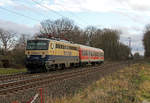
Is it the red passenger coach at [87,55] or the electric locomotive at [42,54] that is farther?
the red passenger coach at [87,55]

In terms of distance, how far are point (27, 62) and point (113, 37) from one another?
5999cm

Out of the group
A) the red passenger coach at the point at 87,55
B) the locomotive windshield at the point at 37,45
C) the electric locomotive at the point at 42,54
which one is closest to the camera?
the electric locomotive at the point at 42,54

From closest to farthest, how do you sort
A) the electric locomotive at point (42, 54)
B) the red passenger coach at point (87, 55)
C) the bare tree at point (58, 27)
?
the electric locomotive at point (42, 54) → the red passenger coach at point (87, 55) → the bare tree at point (58, 27)

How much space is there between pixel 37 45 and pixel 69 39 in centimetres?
3488

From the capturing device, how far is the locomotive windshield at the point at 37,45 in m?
19.0

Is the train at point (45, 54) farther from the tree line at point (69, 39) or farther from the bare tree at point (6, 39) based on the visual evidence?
the bare tree at point (6, 39)

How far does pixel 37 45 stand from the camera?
63.2 feet

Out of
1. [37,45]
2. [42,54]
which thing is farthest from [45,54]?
[37,45]

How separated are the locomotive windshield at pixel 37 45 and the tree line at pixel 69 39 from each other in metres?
2.16

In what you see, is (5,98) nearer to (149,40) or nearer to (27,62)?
(27,62)

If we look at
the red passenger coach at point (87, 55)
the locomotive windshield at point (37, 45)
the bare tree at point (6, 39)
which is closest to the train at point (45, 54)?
the locomotive windshield at point (37, 45)

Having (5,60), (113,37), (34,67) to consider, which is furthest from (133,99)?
(113,37)

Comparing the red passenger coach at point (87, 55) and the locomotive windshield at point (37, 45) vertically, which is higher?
the locomotive windshield at point (37, 45)

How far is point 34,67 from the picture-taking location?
19422 millimetres
